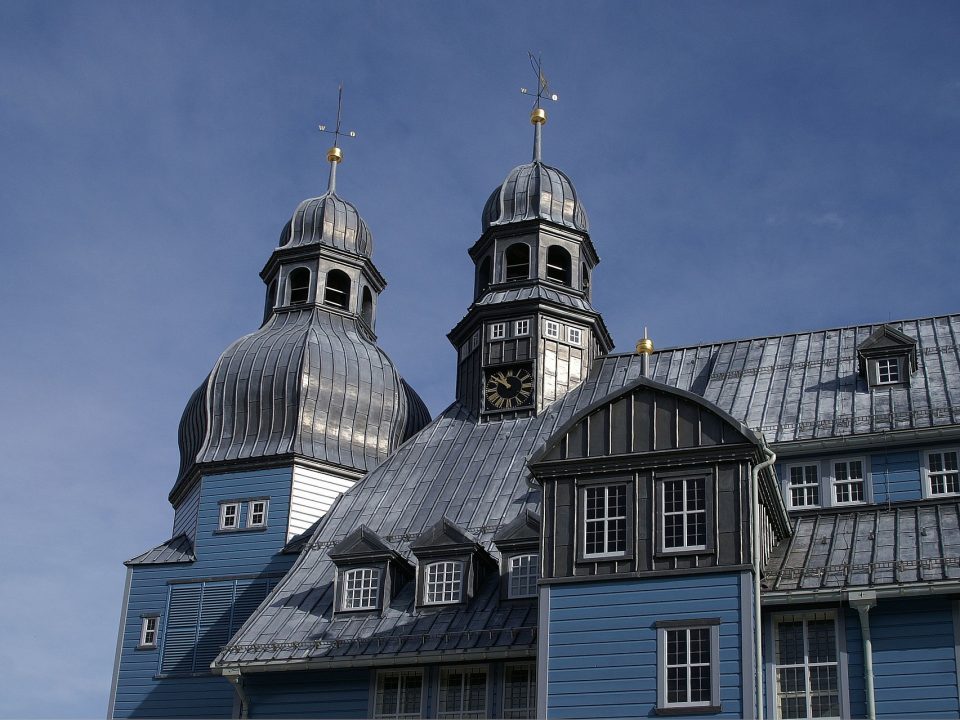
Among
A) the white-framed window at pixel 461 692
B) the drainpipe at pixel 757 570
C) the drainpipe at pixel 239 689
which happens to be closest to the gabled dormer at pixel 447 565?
the white-framed window at pixel 461 692

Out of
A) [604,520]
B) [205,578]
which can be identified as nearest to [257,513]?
[205,578]

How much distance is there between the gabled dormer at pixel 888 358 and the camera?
4175 cm

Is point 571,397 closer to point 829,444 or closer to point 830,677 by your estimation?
point 829,444

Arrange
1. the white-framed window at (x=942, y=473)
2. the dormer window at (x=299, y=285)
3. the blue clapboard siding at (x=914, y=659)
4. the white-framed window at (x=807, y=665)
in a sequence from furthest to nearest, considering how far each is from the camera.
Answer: the dormer window at (x=299, y=285), the white-framed window at (x=942, y=473), the white-framed window at (x=807, y=665), the blue clapboard siding at (x=914, y=659)

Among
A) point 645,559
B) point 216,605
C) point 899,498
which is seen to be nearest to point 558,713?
point 645,559

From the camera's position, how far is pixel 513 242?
52.1 m

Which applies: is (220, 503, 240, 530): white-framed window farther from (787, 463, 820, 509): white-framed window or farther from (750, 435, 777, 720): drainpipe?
(750, 435, 777, 720): drainpipe

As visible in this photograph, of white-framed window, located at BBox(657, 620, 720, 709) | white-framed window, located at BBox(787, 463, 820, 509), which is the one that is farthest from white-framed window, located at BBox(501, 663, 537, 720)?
white-framed window, located at BBox(787, 463, 820, 509)

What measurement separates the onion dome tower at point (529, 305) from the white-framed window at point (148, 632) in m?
11.8

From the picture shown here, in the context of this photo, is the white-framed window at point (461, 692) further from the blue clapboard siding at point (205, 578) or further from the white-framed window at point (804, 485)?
the white-framed window at point (804, 485)

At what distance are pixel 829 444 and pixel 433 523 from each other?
10.9m

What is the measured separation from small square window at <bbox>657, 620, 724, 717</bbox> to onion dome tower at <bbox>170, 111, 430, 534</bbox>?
17.1 meters

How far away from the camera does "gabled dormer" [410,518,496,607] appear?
37.9 metres

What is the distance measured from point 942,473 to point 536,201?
19.3m
